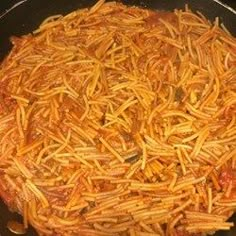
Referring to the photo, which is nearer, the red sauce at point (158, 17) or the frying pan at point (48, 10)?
the frying pan at point (48, 10)

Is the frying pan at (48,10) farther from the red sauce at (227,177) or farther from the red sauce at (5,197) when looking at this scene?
the red sauce at (227,177)

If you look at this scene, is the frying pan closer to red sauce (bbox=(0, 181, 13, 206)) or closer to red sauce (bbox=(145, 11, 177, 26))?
red sauce (bbox=(145, 11, 177, 26))

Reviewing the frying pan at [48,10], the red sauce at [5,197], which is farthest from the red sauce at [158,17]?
the red sauce at [5,197]

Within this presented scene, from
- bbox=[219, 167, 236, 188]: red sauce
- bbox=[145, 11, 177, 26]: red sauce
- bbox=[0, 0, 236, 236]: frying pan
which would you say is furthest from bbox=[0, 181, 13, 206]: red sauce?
bbox=[145, 11, 177, 26]: red sauce

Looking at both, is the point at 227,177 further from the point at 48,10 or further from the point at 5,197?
the point at 48,10

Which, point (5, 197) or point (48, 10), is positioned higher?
point (48, 10)

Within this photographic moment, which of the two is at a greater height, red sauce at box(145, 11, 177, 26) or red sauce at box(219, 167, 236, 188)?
red sauce at box(145, 11, 177, 26)

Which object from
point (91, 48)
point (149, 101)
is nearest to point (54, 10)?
point (91, 48)

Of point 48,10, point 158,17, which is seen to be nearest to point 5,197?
point 48,10

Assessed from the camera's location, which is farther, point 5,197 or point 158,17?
point 158,17

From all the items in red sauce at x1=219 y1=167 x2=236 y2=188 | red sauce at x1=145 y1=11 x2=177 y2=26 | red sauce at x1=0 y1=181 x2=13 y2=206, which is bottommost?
red sauce at x1=0 y1=181 x2=13 y2=206
